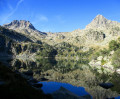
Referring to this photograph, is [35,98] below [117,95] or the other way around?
the other way around

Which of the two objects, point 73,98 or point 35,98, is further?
point 73,98

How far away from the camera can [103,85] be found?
Result: 45.9 m

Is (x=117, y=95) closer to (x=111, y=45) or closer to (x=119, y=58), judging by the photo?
(x=119, y=58)

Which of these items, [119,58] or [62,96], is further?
[119,58]

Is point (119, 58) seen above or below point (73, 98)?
above

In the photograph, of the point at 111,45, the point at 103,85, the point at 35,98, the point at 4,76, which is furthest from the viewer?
the point at 111,45

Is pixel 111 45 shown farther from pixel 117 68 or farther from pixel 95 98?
pixel 95 98

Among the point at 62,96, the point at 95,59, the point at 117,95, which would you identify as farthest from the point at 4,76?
the point at 95,59

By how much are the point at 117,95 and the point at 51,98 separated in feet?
88.1

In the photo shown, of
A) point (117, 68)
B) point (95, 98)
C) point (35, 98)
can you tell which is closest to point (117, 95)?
point (95, 98)

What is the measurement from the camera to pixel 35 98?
54.7 ft

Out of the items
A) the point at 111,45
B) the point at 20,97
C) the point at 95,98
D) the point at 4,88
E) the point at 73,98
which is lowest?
the point at 95,98

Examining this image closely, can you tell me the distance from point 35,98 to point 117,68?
97663 mm

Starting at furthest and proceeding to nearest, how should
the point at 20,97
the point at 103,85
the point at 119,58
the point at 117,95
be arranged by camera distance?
the point at 119,58 < the point at 103,85 < the point at 117,95 < the point at 20,97
